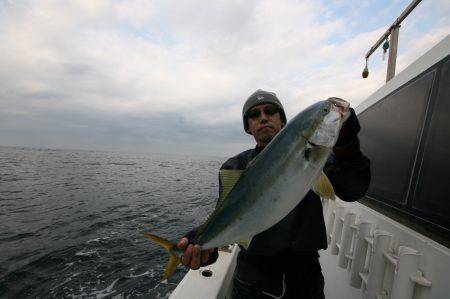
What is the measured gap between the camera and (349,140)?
2.49 metres

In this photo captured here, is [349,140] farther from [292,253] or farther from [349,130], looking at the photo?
[292,253]

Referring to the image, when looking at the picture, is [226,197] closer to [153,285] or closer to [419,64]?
[419,64]

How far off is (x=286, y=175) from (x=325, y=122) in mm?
504

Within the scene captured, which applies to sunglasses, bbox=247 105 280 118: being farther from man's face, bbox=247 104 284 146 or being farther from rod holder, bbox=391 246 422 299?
rod holder, bbox=391 246 422 299

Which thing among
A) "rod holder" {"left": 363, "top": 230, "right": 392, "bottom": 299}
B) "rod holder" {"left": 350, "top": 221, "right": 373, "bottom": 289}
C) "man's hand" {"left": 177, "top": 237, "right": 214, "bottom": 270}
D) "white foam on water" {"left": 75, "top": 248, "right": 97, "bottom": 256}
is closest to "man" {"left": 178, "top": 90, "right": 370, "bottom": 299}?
"man's hand" {"left": 177, "top": 237, "right": 214, "bottom": 270}

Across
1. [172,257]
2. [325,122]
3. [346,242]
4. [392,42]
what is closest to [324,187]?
[325,122]

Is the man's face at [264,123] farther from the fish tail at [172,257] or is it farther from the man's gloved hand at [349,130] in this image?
the fish tail at [172,257]

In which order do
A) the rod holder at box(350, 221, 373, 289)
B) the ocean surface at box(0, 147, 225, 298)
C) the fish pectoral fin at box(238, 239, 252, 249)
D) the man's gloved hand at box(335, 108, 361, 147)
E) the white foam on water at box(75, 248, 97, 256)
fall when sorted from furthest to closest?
the white foam on water at box(75, 248, 97, 256), the ocean surface at box(0, 147, 225, 298), the rod holder at box(350, 221, 373, 289), the man's gloved hand at box(335, 108, 361, 147), the fish pectoral fin at box(238, 239, 252, 249)

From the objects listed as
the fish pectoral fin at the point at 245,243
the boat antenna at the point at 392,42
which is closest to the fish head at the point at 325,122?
the fish pectoral fin at the point at 245,243

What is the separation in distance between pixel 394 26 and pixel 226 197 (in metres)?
4.77

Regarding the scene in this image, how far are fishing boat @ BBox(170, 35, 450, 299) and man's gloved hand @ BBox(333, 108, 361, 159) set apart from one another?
0.72 m

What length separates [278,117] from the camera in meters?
3.69

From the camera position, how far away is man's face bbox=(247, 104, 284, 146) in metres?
3.52

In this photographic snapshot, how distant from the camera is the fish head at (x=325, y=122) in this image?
203 cm
